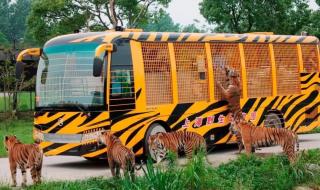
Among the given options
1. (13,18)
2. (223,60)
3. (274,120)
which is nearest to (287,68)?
(274,120)

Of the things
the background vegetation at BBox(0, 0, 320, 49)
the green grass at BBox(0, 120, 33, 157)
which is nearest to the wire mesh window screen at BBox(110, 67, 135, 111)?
the green grass at BBox(0, 120, 33, 157)

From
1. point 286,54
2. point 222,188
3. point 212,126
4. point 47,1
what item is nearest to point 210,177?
point 222,188

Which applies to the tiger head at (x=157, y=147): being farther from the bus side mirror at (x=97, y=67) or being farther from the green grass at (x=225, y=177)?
the bus side mirror at (x=97, y=67)

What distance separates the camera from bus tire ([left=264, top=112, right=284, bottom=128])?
50.1 feet

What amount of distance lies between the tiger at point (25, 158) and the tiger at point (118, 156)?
1.10 meters

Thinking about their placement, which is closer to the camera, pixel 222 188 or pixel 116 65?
pixel 222 188

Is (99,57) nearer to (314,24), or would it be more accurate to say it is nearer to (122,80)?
(122,80)

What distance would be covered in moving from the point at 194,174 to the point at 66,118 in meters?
4.00

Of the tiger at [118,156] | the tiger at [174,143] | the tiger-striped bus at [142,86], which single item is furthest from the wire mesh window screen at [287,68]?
the tiger at [118,156]

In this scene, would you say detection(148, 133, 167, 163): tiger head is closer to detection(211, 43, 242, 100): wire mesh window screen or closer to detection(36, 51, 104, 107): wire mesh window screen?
detection(36, 51, 104, 107): wire mesh window screen

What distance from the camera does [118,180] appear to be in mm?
8945

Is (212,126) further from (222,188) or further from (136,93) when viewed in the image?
(222,188)

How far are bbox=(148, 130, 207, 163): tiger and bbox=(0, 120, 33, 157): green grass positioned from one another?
7.66 m

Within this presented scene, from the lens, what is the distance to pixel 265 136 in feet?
40.2
